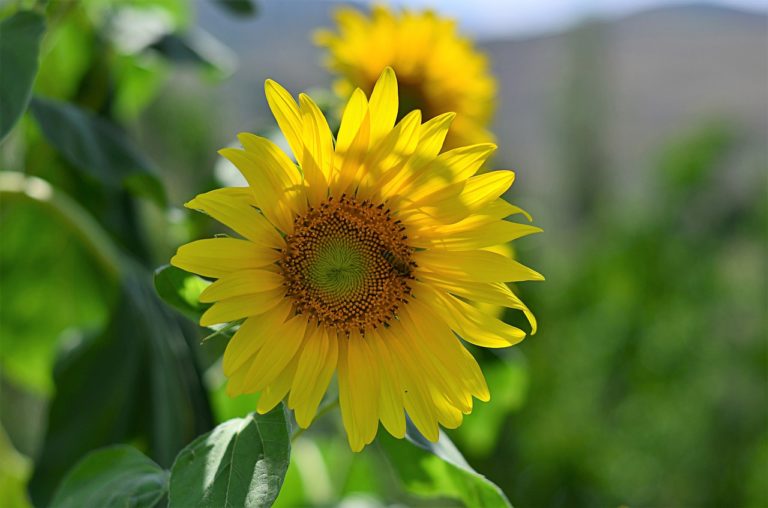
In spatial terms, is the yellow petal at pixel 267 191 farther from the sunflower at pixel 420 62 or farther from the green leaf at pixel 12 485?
the green leaf at pixel 12 485

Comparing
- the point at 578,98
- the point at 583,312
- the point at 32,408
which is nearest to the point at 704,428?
the point at 583,312

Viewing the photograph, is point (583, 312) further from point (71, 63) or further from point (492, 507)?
point (492, 507)

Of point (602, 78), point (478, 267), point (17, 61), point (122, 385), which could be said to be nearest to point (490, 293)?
point (478, 267)

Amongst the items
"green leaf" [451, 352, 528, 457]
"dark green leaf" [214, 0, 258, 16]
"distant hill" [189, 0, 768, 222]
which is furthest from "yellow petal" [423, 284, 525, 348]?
"distant hill" [189, 0, 768, 222]

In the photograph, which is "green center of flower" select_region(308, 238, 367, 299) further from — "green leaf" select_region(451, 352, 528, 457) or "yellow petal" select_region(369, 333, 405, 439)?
"green leaf" select_region(451, 352, 528, 457)

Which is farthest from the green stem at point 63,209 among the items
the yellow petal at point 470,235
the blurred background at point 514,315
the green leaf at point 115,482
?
the yellow petal at point 470,235

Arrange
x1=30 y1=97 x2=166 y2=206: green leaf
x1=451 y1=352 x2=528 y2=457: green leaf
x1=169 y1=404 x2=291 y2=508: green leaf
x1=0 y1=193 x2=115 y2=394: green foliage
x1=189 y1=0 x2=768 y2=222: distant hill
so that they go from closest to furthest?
x1=169 y1=404 x2=291 y2=508: green leaf → x1=30 y1=97 x2=166 y2=206: green leaf → x1=451 y1=352 x2=528 y2=457: green leaf → x1=0 y1=193 x2=115 y2=394: green foliage → x1=189 y1=0 x2=768 y2=222: distant hill
